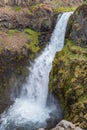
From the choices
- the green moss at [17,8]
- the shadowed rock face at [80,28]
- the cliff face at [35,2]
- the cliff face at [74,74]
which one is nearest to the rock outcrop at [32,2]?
the cliff face at [35,2]

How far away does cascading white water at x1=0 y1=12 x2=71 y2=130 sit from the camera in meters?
21.7

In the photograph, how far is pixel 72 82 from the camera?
67.5 ft

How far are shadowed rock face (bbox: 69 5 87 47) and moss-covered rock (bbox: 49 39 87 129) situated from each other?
1.78 feet

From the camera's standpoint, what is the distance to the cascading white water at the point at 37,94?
2173cm

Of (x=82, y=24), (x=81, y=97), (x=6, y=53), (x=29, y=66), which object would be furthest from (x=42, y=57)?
(x=81, y=97)

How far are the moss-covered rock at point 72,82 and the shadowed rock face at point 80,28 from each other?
54 cm

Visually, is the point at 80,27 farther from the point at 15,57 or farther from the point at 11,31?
the point at 11,31

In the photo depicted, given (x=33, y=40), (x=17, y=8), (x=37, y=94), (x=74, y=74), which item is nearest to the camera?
(x=74, y=74)

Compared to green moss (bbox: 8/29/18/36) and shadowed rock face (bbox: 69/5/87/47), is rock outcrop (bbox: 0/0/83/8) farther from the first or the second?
shadowed rock face (bbox: 69/5/87/47)

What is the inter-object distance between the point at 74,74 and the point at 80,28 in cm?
436

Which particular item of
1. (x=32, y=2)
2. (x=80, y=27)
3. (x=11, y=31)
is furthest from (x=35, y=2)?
(x=80, y=27)

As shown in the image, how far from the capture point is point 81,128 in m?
18.5

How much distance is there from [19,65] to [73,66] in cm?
584

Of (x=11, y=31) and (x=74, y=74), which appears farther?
(x=11, y=31)
